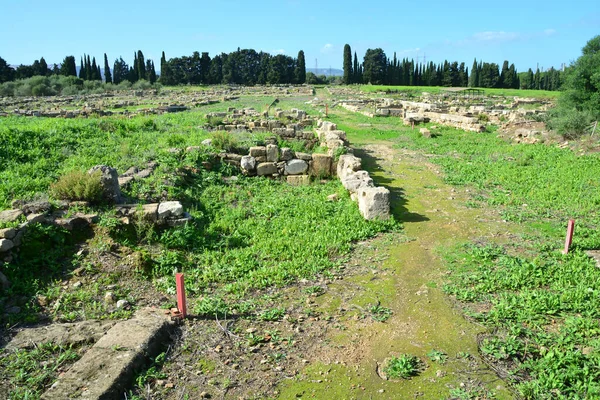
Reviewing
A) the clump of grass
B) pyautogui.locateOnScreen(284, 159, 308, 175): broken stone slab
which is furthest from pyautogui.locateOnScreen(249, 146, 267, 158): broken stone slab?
the clump of grass

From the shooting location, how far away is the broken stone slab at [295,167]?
1190 centimetres

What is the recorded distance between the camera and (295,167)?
11.9 meters

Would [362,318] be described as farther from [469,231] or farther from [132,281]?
[469,231]

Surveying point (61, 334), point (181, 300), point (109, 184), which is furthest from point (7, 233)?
point (181, 300)

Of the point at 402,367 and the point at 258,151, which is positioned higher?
the point at 258,151

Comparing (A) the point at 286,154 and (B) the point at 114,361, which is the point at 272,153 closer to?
(A) the point at 286,154

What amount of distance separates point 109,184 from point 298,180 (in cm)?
525

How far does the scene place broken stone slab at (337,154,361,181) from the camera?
11344mm

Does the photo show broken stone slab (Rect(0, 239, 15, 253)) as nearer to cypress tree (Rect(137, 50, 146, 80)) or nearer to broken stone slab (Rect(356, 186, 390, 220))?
broken stone slab (Rect(356, 186, 390, 220))

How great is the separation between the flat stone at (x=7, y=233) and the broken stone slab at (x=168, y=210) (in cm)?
212

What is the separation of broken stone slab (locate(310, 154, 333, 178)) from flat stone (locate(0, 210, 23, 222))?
734 centimetres

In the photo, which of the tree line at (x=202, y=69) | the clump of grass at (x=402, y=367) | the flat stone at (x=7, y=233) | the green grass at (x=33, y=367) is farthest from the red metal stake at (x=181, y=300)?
the tree line at (x=202, y=69)

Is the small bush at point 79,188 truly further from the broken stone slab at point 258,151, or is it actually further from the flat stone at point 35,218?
the broken stone slab at point 258,151

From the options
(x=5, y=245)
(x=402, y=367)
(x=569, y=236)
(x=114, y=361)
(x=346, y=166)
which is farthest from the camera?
(x=346, y=166)
